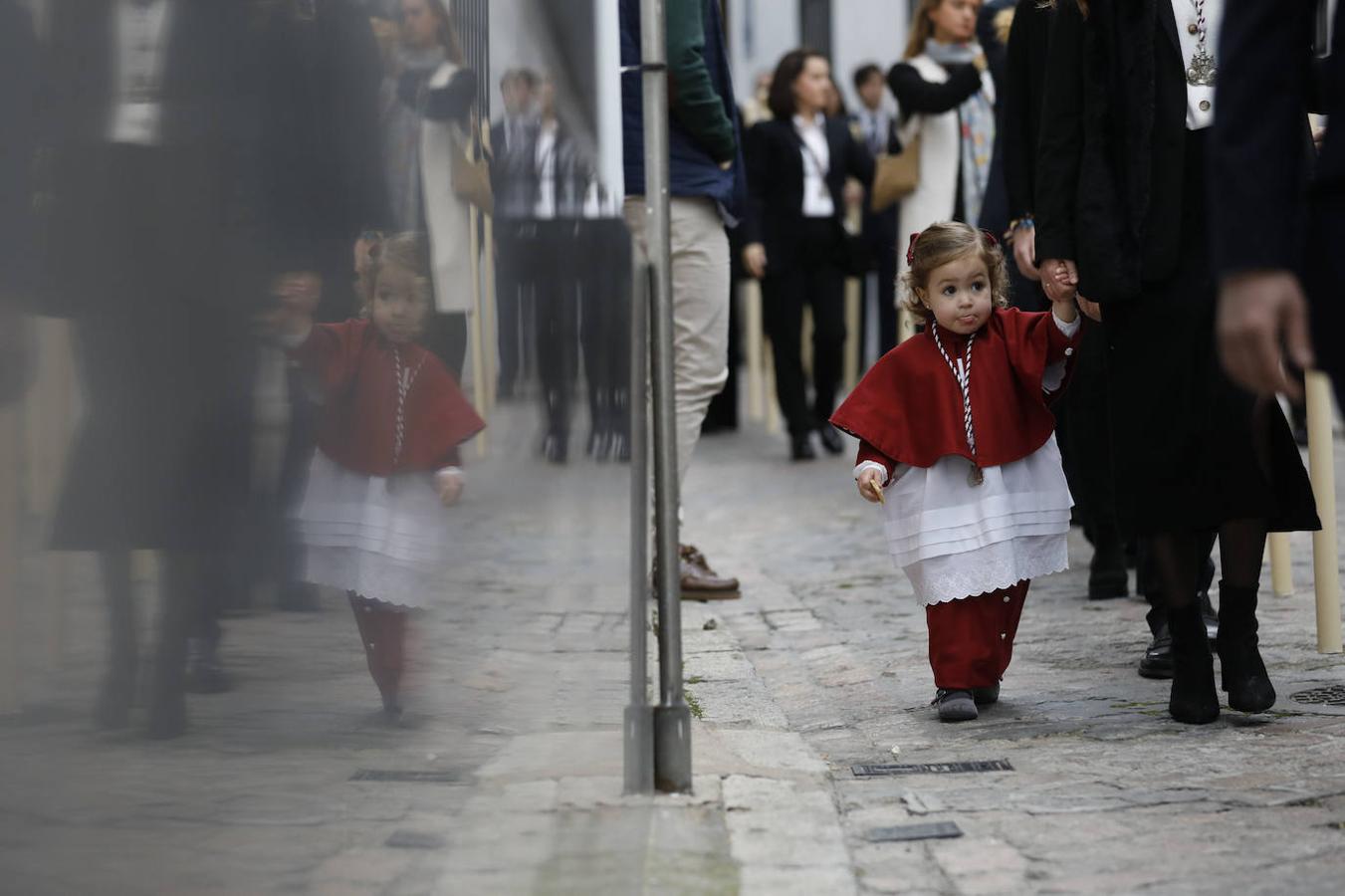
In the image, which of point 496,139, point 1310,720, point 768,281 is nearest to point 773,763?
point 1310,720

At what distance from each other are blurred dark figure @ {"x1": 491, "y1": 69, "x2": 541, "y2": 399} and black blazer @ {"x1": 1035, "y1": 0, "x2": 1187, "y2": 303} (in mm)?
1402

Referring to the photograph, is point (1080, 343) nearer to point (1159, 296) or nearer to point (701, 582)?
point (1159, 296)

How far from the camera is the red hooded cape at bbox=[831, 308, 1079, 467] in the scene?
4211mm

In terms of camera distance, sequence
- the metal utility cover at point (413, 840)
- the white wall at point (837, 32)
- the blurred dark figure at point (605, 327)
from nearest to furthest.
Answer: the metal utility cover at point (413, 840) → the blurred dark figure at point (605, 327) → the white wall at point (837, 32)

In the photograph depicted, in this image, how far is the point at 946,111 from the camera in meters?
7.75


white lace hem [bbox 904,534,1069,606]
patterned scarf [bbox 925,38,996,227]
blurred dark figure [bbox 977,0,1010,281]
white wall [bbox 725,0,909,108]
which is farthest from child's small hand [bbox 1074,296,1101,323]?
white wall [bbox 725,0,909,108]

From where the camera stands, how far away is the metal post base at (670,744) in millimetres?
3352

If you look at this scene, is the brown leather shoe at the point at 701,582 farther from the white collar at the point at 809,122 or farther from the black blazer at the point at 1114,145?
the white collar at the point at 809,122

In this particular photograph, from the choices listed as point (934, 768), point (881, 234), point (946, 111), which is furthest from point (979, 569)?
point (881, 234)

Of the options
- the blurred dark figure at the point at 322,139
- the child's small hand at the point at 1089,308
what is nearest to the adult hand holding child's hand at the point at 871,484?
the child's small hand at the point at 1089,308

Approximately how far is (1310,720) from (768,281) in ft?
23.8

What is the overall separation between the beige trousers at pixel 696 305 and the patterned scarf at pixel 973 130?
175cm

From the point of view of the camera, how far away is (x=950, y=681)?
13.8 feet

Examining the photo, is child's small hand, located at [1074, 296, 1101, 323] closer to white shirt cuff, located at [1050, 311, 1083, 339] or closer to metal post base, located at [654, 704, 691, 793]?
white shirt cuff, located at [1050, 311, 1083, 339]
